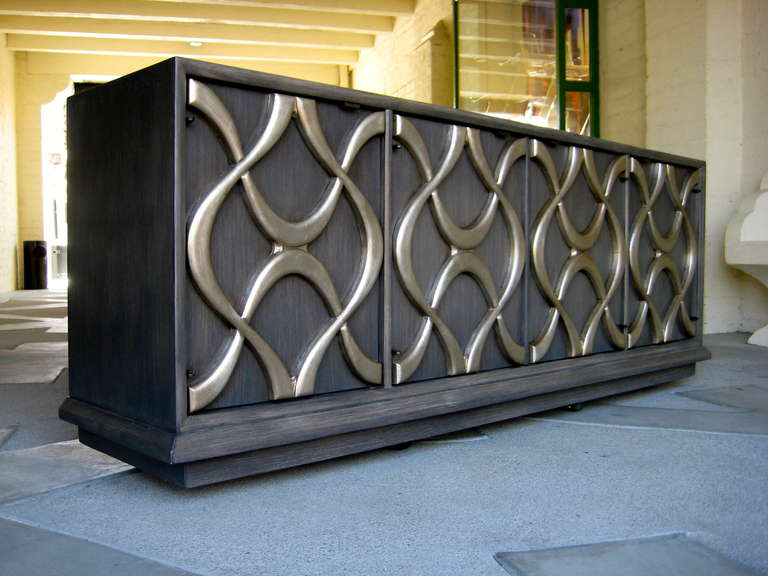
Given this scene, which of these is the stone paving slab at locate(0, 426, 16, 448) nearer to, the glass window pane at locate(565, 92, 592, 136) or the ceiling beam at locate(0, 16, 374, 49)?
the glass window pane at locate(565, 92, 592, 136)

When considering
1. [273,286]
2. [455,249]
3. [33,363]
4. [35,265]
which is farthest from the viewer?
[35,265]

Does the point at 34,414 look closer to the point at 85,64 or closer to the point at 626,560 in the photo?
the point at 626,560

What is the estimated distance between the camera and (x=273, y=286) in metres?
1.23

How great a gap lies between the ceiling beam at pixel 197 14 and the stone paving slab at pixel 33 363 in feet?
18.2

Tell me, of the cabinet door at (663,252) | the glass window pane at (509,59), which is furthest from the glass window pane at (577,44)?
the cabinet door at (663,252)

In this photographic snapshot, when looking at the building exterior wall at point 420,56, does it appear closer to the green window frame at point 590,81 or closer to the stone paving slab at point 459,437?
the green window frame at point 590,81

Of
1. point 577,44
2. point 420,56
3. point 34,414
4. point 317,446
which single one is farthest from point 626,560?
point 420,56

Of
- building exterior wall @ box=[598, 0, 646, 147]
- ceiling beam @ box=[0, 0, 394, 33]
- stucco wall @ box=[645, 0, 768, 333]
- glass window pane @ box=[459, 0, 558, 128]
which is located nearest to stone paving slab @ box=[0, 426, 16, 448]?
stucco wall @ box=[645, 0, 768, 333]

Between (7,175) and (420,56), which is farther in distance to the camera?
(7,175)

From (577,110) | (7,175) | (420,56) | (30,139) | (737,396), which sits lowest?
(737,396)

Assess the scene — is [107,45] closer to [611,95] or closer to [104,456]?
[611,95]

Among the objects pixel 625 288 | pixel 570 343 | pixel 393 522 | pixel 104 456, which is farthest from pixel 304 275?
pixel 625 288

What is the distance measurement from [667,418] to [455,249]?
766mm

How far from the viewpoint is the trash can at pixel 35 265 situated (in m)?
9.70
